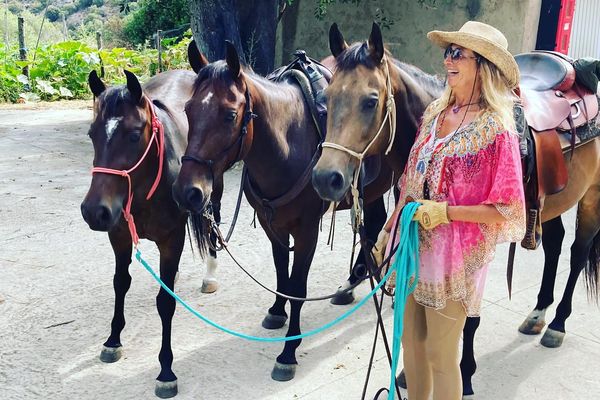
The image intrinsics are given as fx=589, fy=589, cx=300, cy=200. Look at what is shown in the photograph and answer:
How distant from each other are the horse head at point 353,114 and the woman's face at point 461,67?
41cm

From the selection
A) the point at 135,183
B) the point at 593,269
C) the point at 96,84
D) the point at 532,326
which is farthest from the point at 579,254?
the point at 96,84

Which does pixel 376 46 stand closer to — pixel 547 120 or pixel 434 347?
pixel 547 120

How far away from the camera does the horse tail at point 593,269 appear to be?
3877 mm

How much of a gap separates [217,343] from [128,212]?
1164 mm

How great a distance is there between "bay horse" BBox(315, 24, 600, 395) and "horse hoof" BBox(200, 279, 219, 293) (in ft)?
6.53

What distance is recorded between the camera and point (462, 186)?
220 cm

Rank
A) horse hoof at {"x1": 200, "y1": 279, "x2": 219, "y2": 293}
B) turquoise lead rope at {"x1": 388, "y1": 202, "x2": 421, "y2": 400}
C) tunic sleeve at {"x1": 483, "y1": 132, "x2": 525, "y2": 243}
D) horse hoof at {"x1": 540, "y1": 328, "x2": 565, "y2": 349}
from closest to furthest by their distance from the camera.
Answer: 1. tunic sleeve at {"x1": 483, "y1": 132, "x2": 525, "y2": 243}
2. turquoise lead rope at {"x1": 388, "y1": 202, "x2": 421, "y2": 400}
3. horse hoof at {"x1": 540, "y1": 328, "x2": 565, "y2": 349}
4. horse hoof at {"x1": 200, "y1": 279, "x2": 219, "y2": 293}

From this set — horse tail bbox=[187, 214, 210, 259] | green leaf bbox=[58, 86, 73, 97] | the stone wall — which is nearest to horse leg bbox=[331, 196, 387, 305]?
horse tail bbox=[187, 214, 210, 259]

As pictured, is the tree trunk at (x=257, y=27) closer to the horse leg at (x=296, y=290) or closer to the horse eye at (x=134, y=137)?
the horse leg at (x=296, y=290)

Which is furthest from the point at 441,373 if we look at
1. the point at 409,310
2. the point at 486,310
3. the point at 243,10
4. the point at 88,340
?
the point at 243,10

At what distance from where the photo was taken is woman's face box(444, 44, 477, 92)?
2.20 metres

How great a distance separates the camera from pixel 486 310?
416 cm

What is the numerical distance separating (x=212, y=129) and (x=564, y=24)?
781 cm

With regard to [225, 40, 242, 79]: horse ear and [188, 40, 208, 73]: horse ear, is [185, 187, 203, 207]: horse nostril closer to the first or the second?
[225, 40, 242, 79]: horse ear
